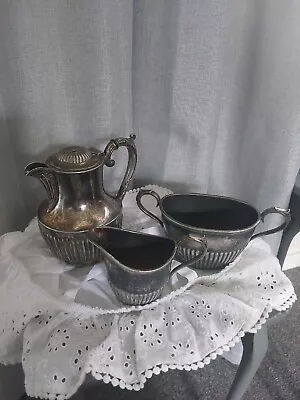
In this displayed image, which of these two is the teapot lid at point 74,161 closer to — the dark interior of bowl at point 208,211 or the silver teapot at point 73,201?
the silver teapot at point 73,201

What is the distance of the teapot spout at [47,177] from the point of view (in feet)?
2.01

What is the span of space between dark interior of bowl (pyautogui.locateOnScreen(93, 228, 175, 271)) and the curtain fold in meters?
0.21

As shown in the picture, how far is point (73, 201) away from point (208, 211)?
0.22 meters

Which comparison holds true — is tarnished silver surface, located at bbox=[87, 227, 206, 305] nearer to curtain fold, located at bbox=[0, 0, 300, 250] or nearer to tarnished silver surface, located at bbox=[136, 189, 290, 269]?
tarnished silver surface, located at bbox=[136, 189, 290, 269]

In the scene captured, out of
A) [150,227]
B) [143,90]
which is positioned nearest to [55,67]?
[143,90]

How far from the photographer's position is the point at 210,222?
0.73 meters

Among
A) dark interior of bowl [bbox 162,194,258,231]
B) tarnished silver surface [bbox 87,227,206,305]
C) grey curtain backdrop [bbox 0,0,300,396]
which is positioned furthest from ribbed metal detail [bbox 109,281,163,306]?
grey curtain backdrop [bbox 0,0,300,396]

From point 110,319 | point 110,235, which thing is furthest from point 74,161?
point 110,319

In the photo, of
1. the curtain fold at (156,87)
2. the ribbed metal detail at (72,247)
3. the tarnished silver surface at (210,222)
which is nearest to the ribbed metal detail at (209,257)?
the tarnished silver surface at (210,222)

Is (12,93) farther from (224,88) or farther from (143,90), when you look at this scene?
(224,88)

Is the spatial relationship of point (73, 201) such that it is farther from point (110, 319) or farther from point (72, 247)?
point (110, 319)

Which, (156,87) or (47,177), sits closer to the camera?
(47,177)

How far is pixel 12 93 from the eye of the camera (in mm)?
679

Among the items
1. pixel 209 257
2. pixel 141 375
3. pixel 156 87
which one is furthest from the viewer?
pixel 156 87
